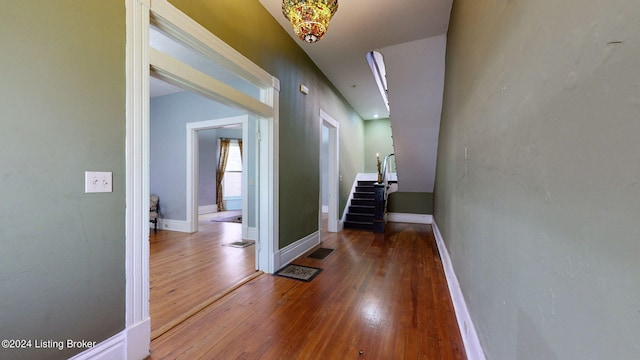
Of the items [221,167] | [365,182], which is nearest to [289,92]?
[365,182]

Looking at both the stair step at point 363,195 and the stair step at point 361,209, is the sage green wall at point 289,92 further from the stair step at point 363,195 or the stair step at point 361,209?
the stair step at point 363,195

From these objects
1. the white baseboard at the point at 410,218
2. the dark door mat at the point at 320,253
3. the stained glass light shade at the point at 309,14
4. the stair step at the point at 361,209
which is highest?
the stained glass light shade at the point at 309,14

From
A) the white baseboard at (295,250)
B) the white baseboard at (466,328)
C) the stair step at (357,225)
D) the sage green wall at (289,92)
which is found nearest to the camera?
the white baseboard at (466,328)

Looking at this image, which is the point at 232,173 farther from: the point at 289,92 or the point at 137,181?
the point at 137,181

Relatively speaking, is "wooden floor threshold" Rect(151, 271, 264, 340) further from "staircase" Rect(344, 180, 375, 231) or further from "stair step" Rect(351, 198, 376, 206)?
"stair step" Rect(351, 198, 376, 206)

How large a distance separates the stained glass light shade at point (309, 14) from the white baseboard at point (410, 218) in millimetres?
6085

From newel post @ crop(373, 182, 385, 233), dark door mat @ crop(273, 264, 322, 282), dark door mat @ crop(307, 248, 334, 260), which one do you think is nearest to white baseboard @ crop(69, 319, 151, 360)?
dark door mat @ crop(273, 264, 322, 282)

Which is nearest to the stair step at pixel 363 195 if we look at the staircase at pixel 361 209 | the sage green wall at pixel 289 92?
the staircase at pixel 361 209

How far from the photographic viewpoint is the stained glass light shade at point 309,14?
6.20 feet

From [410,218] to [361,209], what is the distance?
5.89 feet

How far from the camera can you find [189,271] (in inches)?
122

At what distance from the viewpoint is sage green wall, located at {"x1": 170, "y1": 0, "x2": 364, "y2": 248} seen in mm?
2334

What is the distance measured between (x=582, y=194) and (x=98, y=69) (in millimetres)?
2212

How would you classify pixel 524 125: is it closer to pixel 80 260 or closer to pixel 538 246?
pixel 538 246
